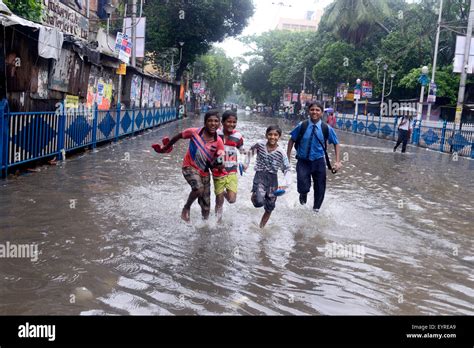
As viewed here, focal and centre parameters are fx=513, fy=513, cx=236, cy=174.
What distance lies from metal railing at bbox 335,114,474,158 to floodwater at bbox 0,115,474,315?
38.3 ft

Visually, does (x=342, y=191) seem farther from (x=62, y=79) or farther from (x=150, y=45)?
(x=150, y=45)

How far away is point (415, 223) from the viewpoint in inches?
297

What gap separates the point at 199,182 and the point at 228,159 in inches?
18.3

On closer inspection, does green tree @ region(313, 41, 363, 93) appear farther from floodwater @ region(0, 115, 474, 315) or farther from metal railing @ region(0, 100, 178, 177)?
floodwater @ region(0, 115, 474, 315)

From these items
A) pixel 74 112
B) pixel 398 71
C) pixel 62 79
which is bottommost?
pixel 74 112

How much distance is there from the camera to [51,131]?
34.8 ft

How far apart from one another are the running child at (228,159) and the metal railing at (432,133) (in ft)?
52.5

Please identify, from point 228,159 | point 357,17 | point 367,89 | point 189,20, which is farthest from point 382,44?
point 228,159

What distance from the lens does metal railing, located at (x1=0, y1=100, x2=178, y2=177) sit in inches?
338

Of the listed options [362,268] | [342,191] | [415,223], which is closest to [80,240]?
[362,268]

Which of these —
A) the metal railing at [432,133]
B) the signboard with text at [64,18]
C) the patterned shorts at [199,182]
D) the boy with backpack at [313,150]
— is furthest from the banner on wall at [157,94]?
the patterned shorts at [199,182]

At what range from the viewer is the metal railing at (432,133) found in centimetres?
2044

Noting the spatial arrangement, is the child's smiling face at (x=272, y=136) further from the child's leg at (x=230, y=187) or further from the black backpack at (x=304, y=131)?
the black backpack at (x=304, y=131)

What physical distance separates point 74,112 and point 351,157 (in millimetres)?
9631
